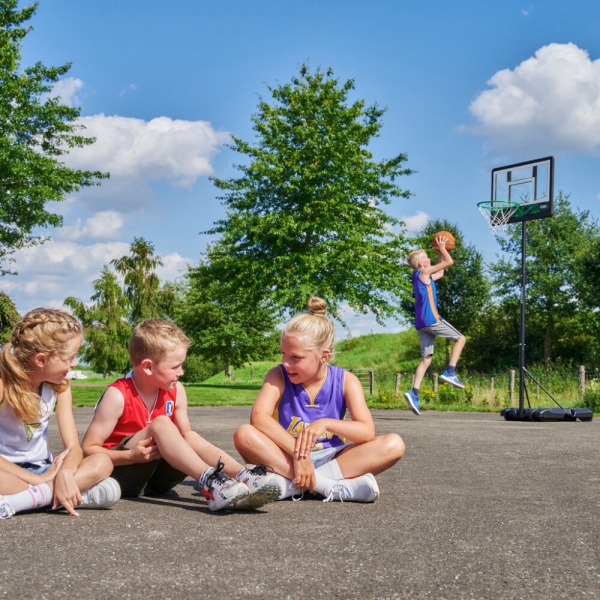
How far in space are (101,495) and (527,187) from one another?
10.2m

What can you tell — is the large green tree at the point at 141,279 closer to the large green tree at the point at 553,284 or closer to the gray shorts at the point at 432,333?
the large green tree at the point at 553,284

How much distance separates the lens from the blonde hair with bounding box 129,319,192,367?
12.0 ft

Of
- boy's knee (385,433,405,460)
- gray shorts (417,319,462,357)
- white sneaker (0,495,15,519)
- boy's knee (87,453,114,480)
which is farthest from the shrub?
white sneaker (0,495,15,519)

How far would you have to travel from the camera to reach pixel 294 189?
26594mm

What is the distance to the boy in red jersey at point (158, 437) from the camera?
341cm

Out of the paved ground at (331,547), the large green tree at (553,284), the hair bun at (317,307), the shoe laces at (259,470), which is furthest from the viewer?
the large green tree at (553,284)

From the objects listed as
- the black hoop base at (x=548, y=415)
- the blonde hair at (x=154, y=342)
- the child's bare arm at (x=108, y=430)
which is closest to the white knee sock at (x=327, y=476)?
the child's bare arm at (x=108, y=430)

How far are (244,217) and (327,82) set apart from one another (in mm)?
6783

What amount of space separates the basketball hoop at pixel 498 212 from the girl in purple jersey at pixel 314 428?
9.01 metres

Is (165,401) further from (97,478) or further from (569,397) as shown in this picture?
(569,397)

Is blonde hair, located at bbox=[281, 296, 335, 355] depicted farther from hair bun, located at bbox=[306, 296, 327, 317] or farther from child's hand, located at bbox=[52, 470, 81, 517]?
child's hand, located at bbox=[52, 470, 81, 517]

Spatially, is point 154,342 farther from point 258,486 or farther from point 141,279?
point 141,279

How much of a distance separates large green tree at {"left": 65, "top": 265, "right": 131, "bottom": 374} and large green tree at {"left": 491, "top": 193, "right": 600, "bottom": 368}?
69.4 ft

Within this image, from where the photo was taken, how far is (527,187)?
12000 millimetres
